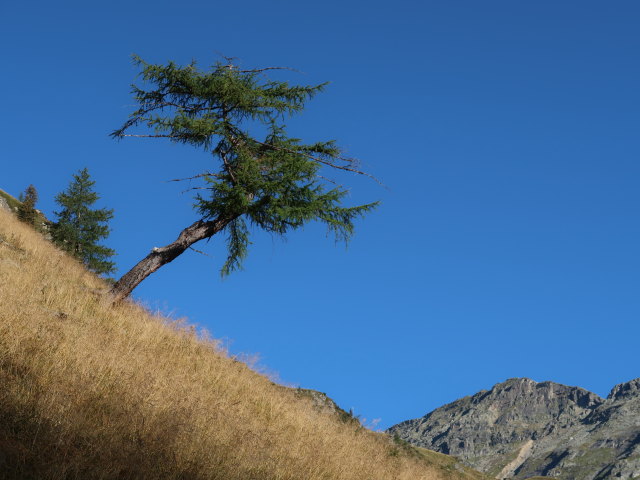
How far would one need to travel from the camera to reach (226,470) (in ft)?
21.9

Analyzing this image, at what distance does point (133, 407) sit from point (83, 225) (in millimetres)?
37281

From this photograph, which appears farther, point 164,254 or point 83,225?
point 83,225

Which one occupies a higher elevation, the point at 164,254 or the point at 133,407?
the point at 164,254

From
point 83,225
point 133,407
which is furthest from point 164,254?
point 83,225

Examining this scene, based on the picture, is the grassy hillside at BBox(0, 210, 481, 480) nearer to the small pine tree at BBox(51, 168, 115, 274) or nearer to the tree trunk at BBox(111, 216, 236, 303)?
the tree trunk at BBox(111, 216, 236, 303)

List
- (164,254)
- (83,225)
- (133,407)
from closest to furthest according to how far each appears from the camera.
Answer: (133,407) → (164,254) → (83,225)

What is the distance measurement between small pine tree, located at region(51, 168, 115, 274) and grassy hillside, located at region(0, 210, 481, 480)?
27.0 meters

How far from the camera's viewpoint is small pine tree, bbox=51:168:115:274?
39.6 m

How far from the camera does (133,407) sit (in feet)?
23.6

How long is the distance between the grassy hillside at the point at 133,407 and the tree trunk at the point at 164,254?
117cm

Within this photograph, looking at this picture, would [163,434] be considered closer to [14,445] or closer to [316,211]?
[14,445]

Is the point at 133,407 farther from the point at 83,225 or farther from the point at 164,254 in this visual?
the point at 83,225

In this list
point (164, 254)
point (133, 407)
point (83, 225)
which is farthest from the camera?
point (83, 225)

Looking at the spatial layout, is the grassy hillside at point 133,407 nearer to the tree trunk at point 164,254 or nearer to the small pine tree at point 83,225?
the tree trunk at point 164,254
